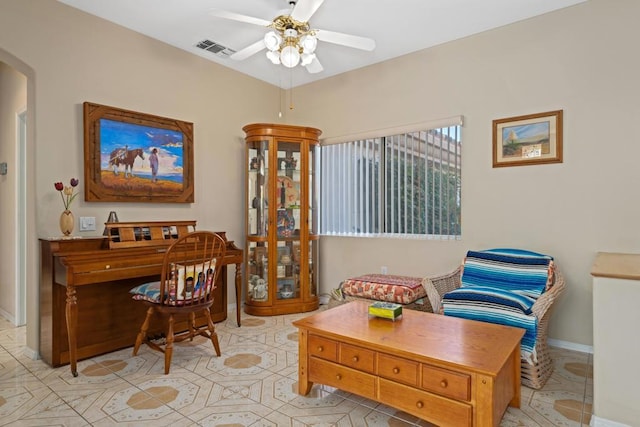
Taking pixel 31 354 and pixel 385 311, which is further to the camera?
pixel 31 354

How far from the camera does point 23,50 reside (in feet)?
8.96

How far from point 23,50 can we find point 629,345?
4240 millimetres

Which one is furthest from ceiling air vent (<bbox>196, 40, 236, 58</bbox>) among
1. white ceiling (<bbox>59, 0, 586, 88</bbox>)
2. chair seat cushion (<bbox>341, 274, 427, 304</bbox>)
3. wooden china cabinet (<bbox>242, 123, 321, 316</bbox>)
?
chair seat cushion (<bbox>341, 274, 427, 304</bbox>)

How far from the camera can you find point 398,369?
1.87m

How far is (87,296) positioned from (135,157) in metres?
1.25

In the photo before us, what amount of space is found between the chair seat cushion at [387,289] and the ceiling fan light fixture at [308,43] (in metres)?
2.08

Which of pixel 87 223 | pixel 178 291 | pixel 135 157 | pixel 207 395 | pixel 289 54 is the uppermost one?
pixel 289 54

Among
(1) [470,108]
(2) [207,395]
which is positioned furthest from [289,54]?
(2) [207,395]

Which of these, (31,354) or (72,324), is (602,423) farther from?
(31,354)

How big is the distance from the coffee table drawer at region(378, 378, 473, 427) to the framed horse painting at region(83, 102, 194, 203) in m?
2.68

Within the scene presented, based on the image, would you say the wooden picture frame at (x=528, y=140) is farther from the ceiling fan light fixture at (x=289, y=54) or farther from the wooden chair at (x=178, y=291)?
the wooden chair at (x=178, y=291)

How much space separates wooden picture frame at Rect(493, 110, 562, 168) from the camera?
3.07m

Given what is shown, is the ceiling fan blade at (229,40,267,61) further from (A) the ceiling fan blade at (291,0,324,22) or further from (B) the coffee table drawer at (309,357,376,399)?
(B) the coffee table drawer at (309,357,376,399)

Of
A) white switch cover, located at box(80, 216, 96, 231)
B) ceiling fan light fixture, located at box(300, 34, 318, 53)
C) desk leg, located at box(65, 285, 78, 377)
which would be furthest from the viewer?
white switch cover, located at box(80, 216, 96, 231)
